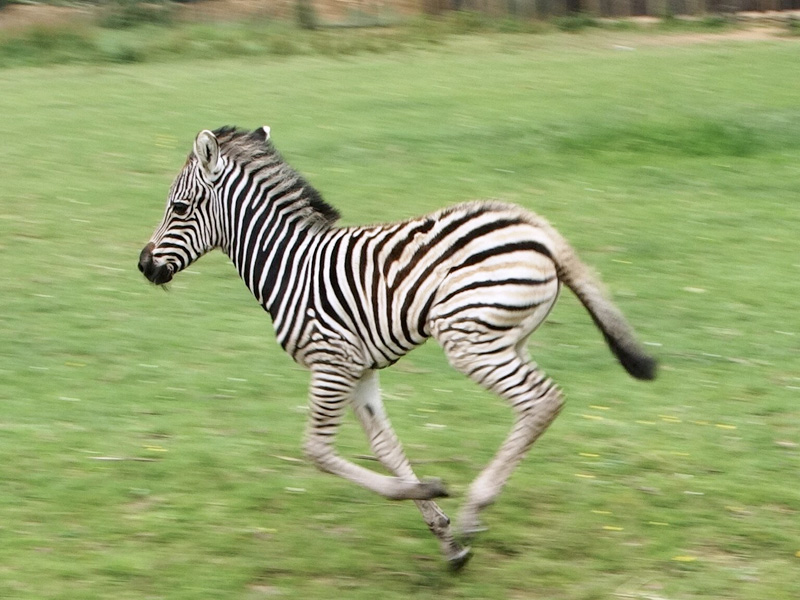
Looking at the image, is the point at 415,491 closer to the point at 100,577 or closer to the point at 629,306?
the point at 100,577

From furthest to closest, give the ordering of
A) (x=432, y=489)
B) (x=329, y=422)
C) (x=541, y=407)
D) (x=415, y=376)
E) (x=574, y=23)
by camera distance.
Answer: (x=574, y=23), (x=415, y=376), (x=329, y=422), (x=541, y=407), (x=432, y=489)

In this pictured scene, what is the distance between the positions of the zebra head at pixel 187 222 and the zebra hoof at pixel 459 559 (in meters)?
1.93

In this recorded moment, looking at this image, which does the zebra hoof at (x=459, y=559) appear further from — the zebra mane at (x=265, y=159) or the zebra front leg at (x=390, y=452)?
the zebra mane at (x=265, y=159)

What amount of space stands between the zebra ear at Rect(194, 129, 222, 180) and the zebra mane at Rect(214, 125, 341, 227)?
64 mm

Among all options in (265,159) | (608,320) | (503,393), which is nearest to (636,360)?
(608,320)

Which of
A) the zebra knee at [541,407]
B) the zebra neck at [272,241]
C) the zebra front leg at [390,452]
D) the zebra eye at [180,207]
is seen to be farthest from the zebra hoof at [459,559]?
the zebra eye at [180,207]

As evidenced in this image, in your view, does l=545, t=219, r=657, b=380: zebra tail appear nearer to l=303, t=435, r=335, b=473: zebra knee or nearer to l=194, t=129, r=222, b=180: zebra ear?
l=303, t=435, r=335, b=473: zebra knee

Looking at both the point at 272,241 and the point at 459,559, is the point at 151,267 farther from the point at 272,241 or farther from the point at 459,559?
the point at 459,559

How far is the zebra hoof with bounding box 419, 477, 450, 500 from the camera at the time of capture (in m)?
4.93

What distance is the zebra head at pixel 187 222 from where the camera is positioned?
5672mm

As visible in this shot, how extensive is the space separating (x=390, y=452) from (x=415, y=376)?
7.43 ft

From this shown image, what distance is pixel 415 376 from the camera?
764 cm

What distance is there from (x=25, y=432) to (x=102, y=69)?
12.5 metres

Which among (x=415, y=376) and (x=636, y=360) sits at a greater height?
(x=636, y=360)
